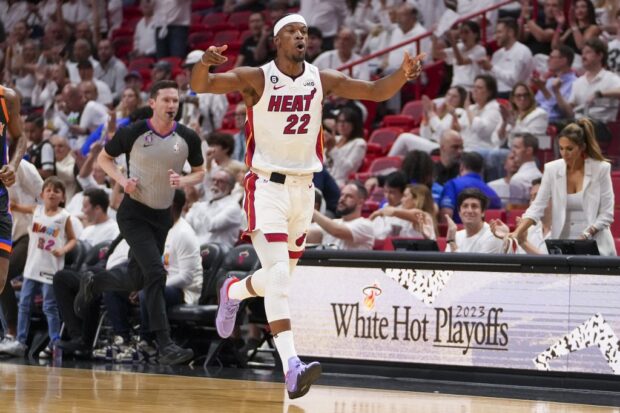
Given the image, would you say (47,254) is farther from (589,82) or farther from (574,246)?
(589,82)

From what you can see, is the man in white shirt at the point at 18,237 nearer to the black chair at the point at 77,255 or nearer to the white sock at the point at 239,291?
the black chair at the point at 77,255

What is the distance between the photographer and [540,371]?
8602 millimetres

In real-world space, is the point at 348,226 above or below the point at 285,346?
above

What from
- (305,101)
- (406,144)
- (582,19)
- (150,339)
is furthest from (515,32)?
(305,101)

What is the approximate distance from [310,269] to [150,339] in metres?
1.76

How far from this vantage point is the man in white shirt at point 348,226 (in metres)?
10.7

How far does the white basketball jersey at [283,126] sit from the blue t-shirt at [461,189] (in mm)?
3952

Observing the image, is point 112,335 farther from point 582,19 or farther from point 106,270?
point 582,19

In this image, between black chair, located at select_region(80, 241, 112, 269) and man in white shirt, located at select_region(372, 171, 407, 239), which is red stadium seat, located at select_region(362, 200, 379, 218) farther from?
black chair, located at select_region(80, 241, 112, 269)

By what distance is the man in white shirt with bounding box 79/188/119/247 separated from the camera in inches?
475

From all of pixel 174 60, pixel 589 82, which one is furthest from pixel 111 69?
pixel 589 82

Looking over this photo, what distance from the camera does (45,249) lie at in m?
11.6

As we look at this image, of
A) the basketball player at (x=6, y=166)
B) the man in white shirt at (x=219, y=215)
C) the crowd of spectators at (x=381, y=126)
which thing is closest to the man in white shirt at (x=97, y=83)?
the crowd of spectators at (x=381, y=126)

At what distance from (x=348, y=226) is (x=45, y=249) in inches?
119
